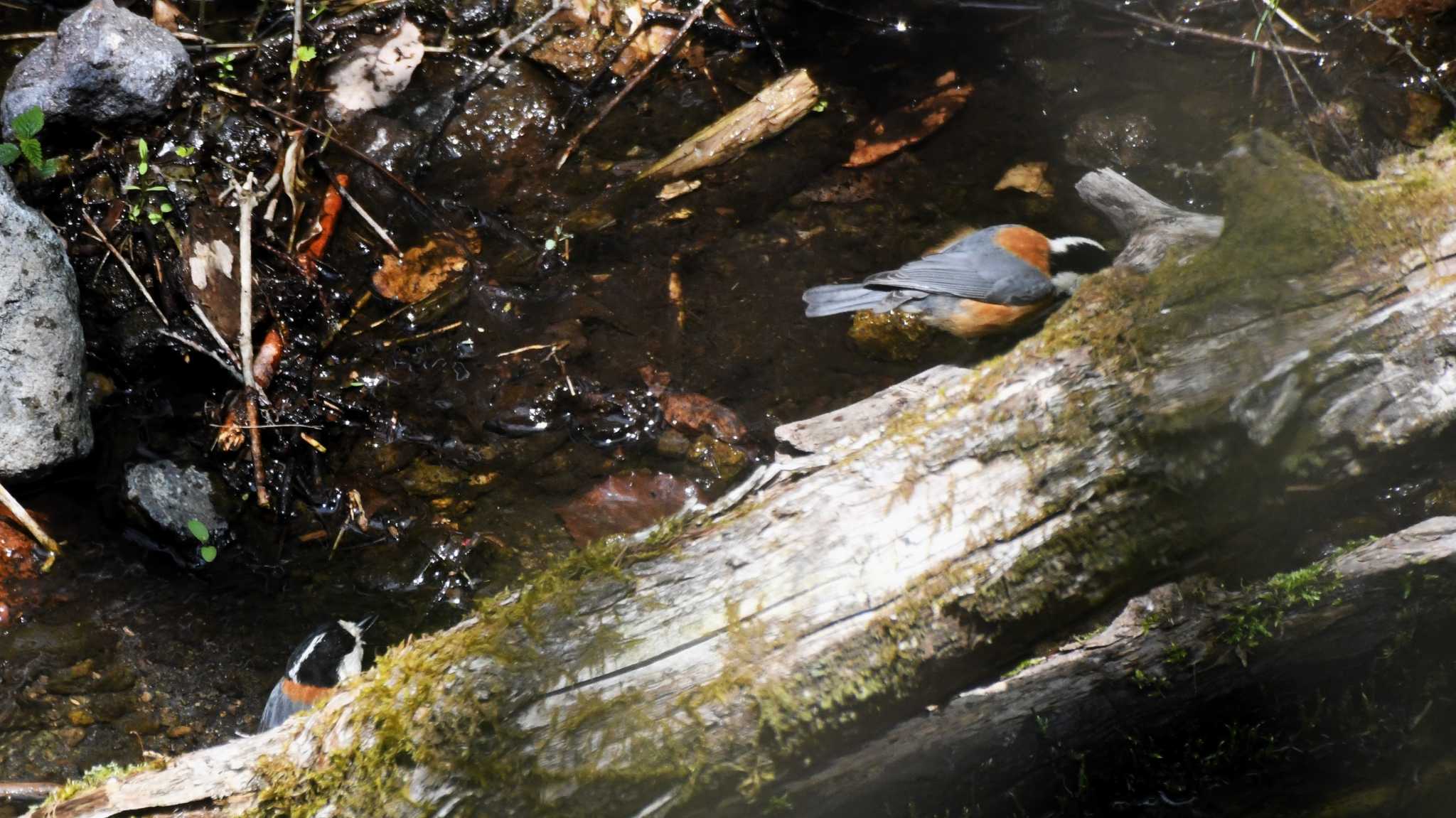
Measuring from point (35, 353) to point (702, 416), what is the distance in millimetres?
2871

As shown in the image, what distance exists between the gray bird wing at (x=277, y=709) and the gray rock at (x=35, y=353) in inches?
62.1

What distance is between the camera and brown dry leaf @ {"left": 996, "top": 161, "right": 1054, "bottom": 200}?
207 inches

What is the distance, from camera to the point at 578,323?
4.84 metres

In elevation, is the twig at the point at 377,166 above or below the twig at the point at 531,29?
below

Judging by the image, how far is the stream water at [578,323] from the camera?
386 centimetres

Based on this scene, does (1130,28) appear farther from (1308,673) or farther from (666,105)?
(1308,673)

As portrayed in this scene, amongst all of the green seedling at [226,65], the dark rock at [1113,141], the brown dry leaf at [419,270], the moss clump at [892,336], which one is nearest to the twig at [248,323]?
the brown dry leaf at [419,270]

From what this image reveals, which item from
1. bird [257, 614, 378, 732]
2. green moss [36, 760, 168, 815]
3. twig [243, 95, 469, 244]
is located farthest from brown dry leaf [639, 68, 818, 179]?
green moss [36, 760, 168, 815]

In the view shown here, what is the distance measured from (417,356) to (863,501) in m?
2.90

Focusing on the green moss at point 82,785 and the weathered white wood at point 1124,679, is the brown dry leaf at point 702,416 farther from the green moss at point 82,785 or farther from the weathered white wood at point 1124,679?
the green moss at point 82,785

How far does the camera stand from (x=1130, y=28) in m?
5.75

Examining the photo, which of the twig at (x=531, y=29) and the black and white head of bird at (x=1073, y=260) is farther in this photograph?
the twig at (x=531, y=29)

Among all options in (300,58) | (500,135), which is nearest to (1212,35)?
(500,135)

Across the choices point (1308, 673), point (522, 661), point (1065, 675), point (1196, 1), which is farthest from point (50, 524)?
point (1196, 1)
